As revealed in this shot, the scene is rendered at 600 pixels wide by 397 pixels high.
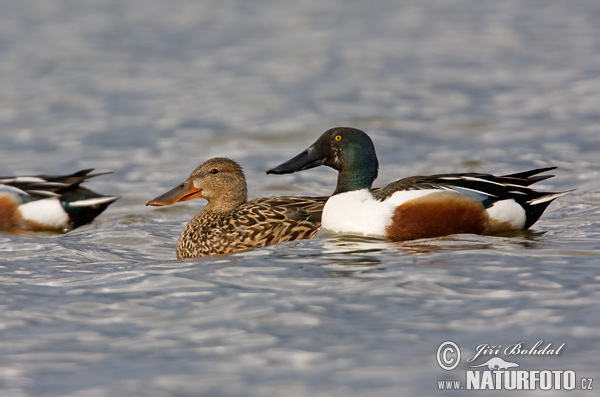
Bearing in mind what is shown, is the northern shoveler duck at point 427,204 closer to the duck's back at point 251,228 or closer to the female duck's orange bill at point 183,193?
the duck's back at point 251,228

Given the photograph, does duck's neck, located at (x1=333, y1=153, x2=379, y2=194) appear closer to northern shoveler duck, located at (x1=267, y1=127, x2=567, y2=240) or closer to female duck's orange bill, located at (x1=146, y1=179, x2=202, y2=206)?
northern shoveler duck, located at (x1=267, y1=127, x2=567, y2=240)

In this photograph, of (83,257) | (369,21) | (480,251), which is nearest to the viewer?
(480,251)

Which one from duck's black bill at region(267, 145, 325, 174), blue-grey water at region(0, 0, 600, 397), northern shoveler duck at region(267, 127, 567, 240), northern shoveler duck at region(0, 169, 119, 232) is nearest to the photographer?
blue-grey water at region(0, 0, 600, 397)

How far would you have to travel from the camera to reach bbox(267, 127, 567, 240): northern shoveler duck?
7438 mm

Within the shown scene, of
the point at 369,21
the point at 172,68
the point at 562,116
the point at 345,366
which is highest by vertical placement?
the point at 369,21

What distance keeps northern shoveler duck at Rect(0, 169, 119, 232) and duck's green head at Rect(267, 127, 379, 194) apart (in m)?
2.49

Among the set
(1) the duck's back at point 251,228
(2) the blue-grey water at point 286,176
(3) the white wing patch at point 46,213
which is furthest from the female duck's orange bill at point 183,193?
(3) the white wing patch at point 46,213

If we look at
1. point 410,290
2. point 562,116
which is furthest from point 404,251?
point 562,116

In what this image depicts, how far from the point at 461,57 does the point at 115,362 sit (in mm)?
12369

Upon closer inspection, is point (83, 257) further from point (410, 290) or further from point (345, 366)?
point (345, 366)

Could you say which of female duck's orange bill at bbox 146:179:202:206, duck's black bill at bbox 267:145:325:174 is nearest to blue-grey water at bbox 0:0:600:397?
female duck's orange bill at bbox 146:179:202:206

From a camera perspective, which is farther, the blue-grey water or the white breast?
the white breast

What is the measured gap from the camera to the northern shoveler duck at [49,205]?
31.7 feet

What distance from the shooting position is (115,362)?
15.8 ft
